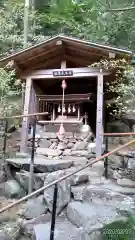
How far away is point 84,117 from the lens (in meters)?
8.66

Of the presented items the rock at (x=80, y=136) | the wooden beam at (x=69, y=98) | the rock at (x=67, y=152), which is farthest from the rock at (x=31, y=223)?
the wooden beam at (x=69, y=98)

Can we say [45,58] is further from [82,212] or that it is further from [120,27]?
[82,212]

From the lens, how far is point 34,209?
4.72 meters

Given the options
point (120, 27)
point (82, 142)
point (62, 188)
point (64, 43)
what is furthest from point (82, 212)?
point (120, 27)

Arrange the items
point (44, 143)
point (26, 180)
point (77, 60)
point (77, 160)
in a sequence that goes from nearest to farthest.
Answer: point (26, 180)
point (77, 160)
point (44, 143)
point (77, 60)

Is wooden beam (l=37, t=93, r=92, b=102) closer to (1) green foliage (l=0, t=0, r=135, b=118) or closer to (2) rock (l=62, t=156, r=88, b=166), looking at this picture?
(1) green foliage (l=0, t=0, r=135, b=118)

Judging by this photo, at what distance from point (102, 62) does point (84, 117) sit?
2.38 meters

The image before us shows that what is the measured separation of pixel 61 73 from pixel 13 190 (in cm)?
372

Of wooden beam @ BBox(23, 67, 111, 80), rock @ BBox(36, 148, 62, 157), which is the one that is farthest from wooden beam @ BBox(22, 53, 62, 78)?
rock @ BBox(36, 148, 62, 157)

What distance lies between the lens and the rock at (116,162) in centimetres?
617

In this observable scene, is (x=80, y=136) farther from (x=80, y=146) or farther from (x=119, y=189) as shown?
(x=119, y=189)

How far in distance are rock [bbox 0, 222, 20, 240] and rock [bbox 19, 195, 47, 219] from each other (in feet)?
1.14

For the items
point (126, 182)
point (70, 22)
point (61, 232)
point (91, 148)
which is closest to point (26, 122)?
point (91, 148)

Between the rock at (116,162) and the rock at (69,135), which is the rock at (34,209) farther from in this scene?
the rock at (69,135)
